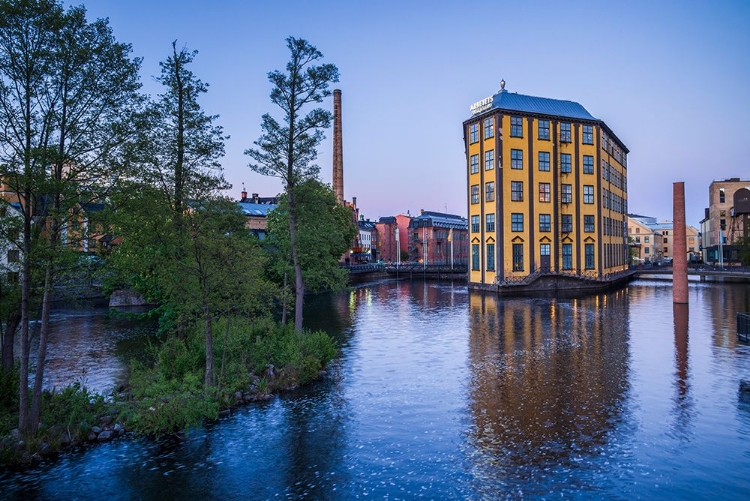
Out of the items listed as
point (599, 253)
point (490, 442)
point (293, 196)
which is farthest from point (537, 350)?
point (599, 253)

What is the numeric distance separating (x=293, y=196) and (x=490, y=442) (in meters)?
17.3

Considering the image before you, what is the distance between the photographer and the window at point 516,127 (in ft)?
207

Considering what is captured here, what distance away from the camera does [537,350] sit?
28391mm

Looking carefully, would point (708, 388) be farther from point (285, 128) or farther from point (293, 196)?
point (285, 128)

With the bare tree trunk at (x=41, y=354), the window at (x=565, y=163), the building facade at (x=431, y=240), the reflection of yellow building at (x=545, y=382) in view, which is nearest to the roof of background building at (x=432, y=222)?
the building facade at (x=431, y=240)

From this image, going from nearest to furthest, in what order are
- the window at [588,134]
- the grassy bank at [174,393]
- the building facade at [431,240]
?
the grassy bank at [174,393], the window at [588,134], the building facade at [431,240]

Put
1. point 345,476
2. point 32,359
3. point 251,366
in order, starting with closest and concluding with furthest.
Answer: point 345,476
point 251,366
point 32,359

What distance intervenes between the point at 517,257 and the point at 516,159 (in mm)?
12650

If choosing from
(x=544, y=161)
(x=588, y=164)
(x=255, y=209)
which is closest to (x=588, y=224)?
(x=588, y=164)

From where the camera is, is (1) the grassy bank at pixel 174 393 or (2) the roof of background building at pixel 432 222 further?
(2) the roof of background building at pixel 432 222

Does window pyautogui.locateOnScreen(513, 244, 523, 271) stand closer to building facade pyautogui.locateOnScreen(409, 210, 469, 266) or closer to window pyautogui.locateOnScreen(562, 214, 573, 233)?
window pyautogui.locateOnScreen(562, 214, 573, 233)

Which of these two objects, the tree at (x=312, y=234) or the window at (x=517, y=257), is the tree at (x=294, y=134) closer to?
the tree at (x=312, y=234)

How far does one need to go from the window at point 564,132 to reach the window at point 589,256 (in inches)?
581

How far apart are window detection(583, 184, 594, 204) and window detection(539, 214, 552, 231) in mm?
6873
